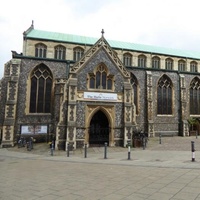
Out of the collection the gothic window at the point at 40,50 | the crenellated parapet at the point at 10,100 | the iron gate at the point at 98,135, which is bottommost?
the iron gate at the point at 98,135

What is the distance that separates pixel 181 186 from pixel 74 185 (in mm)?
3741

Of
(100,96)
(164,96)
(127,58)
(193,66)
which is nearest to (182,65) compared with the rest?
Result: (193,66)

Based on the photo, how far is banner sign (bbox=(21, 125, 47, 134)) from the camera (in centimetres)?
2366

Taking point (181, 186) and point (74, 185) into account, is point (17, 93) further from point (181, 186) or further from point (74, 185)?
point (181, 186)

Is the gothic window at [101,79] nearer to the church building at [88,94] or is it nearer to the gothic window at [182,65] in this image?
the church building at [88,94]

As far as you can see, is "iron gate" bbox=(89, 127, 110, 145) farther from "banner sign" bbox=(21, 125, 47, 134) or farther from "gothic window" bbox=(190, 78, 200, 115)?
"gothic window" bbox=(190, 78, 200, 115)

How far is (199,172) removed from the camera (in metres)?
8.74

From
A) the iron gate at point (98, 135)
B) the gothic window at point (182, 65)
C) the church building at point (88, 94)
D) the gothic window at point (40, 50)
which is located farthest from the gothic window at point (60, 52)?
the gothic window at point (182, 65)

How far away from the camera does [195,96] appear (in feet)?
107

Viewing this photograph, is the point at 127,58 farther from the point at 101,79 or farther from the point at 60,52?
the point at 101,79

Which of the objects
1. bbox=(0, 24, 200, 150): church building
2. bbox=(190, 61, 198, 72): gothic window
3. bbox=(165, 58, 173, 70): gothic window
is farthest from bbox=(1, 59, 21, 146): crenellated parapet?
bbox=(190, 61, 198, 72): gothic window

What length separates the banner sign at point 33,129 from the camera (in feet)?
77.6

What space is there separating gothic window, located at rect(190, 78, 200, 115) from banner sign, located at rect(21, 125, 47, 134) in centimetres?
2283

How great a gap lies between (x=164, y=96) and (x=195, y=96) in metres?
5.88
